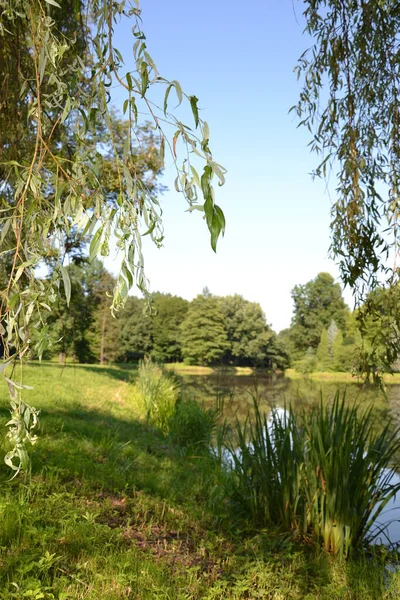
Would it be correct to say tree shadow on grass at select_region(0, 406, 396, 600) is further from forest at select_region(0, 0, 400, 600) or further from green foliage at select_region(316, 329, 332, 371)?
green foliage at select_region(316, 329, 332, 371)

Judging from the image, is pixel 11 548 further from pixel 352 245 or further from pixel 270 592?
pixel 352 245

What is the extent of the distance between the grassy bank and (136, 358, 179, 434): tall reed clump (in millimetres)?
3874

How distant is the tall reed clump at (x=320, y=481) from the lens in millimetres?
3916

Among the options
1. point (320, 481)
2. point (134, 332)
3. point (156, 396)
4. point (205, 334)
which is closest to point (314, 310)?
point (205, 334)

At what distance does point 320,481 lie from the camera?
398 centimetres

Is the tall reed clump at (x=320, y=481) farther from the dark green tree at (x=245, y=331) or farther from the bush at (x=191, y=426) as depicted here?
the dark green tree at (x=245, y=331)

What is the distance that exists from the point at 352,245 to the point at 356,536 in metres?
2.41

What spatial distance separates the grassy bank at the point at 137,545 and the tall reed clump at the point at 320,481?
0.57 feet

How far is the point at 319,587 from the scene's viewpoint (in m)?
3.33

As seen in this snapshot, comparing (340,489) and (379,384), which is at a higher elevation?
(379,384)

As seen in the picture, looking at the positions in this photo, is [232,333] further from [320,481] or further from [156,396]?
[320,481]

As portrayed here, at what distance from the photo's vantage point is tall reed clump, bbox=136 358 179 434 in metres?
9.47

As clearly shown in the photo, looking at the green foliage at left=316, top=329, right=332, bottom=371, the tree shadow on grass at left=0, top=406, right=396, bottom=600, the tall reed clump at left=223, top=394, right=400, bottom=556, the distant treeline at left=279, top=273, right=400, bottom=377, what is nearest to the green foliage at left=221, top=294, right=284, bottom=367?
the distant treeline at left=279, top=273, right=400, bottom=377

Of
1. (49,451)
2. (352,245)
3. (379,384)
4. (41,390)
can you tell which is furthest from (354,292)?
(41,390)
